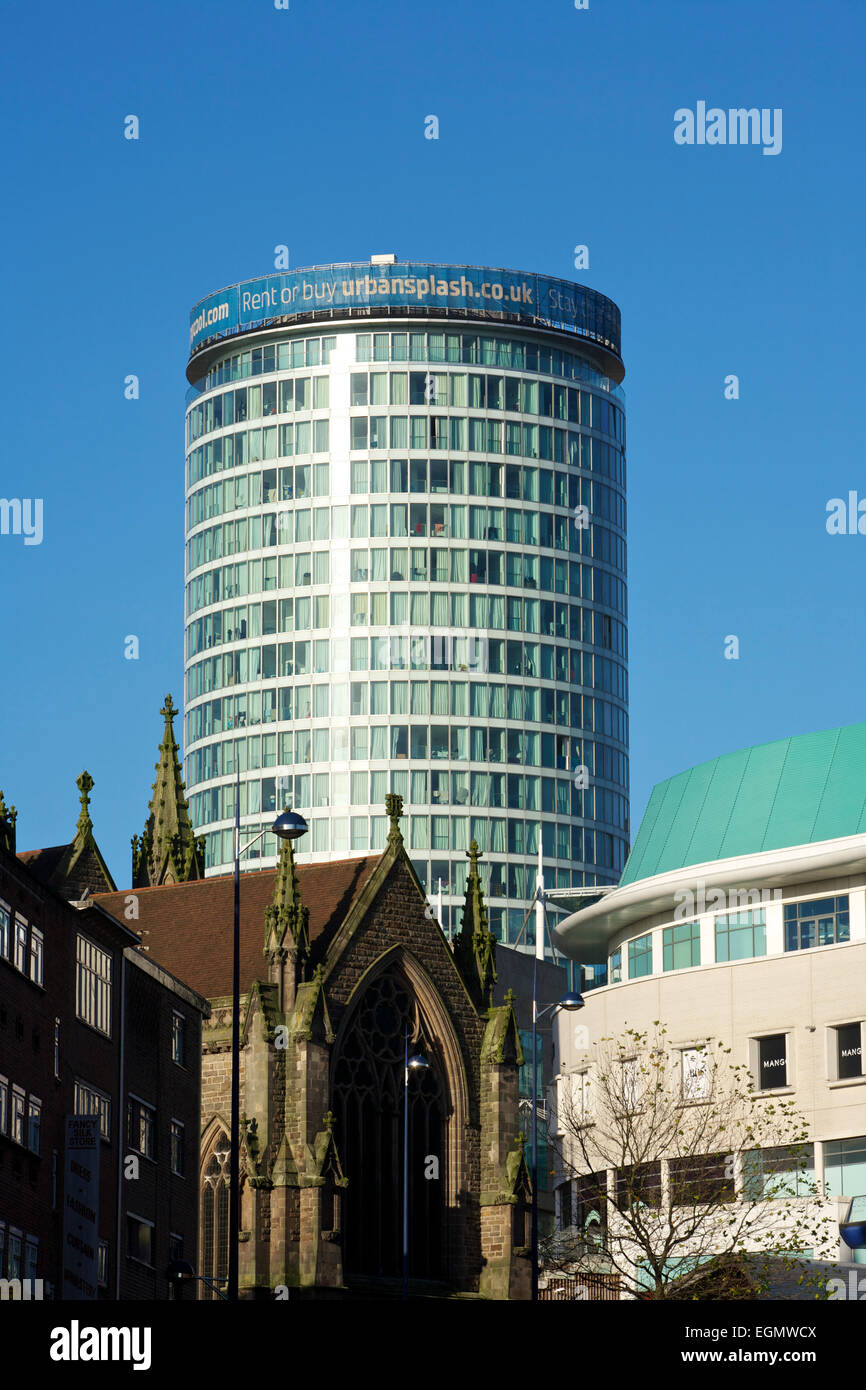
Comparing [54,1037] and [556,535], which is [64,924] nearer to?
[54,1037]

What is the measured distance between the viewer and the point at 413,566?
17550 cm

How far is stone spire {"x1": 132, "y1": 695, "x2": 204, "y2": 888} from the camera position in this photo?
87.4m

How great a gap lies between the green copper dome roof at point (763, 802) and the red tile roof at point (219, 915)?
15427 millimetres

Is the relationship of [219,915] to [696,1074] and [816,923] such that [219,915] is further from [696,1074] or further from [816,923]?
[816,923]

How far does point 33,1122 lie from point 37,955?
138 inches

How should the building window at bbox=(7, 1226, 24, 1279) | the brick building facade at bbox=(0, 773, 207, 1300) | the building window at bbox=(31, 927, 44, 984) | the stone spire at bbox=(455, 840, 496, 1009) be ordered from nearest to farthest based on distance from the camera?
1. the building window at bbox=(7, 1226, 24, 1279)
2. the brick building facade at bbox=(0, 773, 207, 1300)
3. the building window at bbox=(31, 927, 44, 984)
4. the stone spire at bbox=(455, 840, 496, 1009)

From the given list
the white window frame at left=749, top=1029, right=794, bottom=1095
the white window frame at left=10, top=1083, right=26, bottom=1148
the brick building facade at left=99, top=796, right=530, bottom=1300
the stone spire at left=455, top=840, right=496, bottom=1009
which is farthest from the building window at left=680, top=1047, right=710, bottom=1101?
the white window frame at left=10, top=1083, right=26, bottom=1148

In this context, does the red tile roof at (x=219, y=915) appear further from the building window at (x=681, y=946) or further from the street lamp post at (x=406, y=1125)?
the building window at (x=681, y=946)

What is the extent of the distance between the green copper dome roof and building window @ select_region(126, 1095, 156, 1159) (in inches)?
1097

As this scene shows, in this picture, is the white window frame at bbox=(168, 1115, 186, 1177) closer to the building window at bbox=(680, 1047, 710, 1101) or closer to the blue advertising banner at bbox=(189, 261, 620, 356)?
the building window at bbox=(680, 1047, 710, 1101)

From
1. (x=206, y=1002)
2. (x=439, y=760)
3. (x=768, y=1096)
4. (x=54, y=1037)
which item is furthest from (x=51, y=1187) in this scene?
(x=439, y=760)

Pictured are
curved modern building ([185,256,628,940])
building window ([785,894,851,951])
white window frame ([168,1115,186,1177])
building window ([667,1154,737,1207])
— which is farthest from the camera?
curved modern building ([185,256,628,940])

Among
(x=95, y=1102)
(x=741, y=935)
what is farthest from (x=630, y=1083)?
(x=95, y=1102)

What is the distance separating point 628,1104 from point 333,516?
363ft
